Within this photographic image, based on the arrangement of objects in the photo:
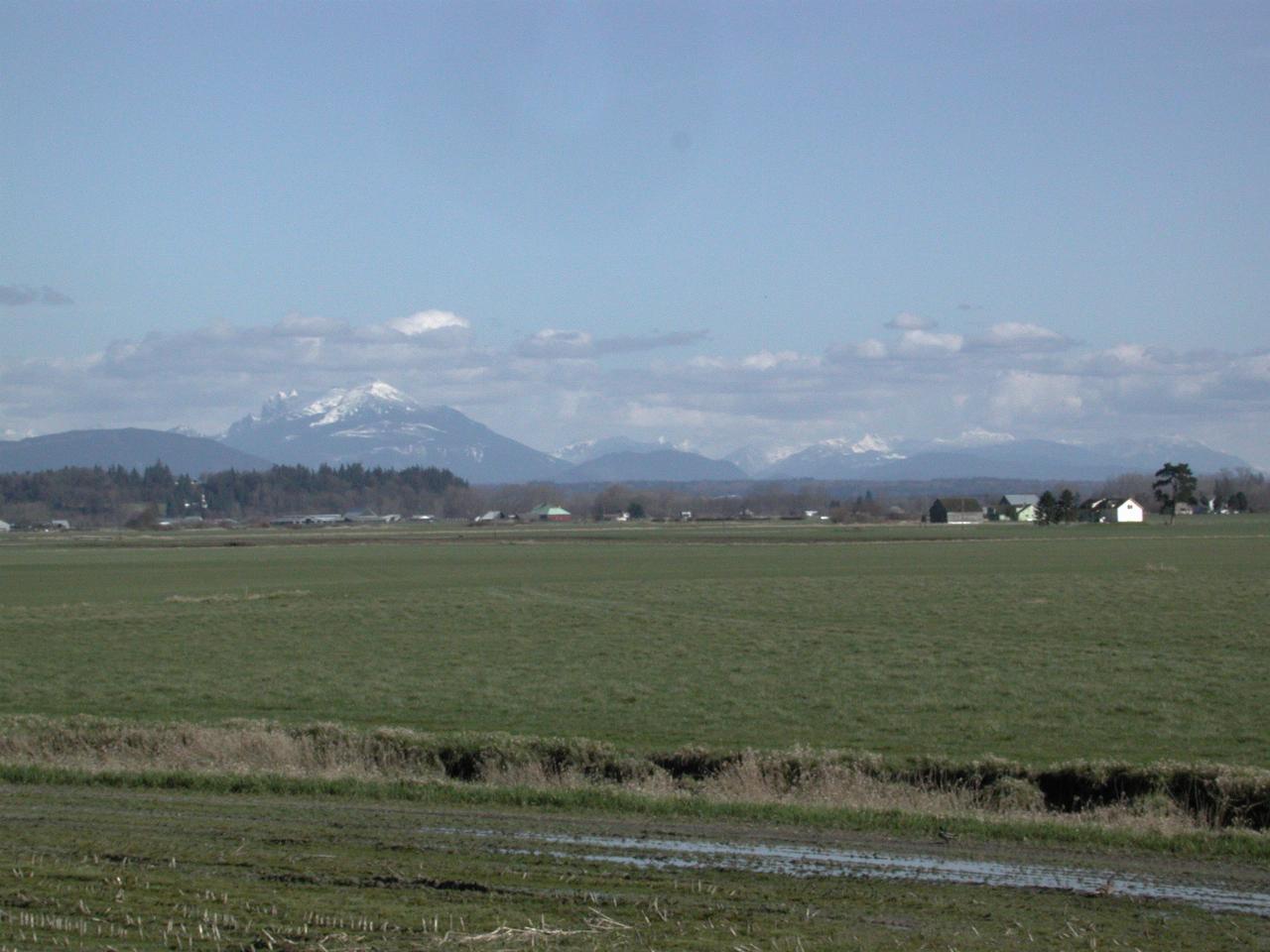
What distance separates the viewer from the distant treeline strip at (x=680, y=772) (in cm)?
1611

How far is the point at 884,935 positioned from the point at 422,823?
226 inches

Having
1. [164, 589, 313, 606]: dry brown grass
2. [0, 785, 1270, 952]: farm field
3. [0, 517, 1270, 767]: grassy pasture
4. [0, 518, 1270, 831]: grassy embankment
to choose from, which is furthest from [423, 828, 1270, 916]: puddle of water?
[164, 589, 313, 606]: dry brown grass

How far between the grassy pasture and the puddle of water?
8.24 metres

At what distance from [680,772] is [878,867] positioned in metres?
7.65

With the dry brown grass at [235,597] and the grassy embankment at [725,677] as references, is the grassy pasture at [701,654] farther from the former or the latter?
the dry brown grass at [235,597]

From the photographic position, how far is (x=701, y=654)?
119 feet

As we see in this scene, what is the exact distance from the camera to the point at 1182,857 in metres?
12.5

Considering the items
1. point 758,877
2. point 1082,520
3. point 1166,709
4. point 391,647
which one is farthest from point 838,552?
point 1082,520

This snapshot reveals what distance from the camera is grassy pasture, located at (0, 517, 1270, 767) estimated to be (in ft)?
78.8

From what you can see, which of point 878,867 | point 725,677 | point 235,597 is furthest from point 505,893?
point 235,597

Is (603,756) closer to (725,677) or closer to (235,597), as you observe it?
(725,677)

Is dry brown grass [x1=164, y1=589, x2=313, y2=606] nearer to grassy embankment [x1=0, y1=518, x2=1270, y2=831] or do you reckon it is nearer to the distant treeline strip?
grassy embankment [x1=0, y1=518, x2=1270, y2=831]

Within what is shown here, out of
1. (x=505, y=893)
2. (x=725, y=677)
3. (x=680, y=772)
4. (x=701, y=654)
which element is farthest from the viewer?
(x=701, y=654)

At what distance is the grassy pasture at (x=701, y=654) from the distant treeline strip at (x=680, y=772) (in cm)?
192
